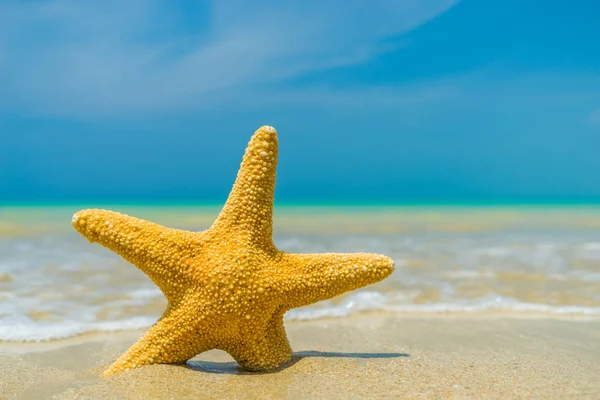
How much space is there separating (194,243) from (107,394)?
1024mm

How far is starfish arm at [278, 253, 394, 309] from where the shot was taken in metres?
3.57

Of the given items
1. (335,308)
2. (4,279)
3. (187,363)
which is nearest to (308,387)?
(187,363)

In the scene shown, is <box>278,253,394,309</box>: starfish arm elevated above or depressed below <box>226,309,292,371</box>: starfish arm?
above

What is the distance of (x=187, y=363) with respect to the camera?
3.88 m

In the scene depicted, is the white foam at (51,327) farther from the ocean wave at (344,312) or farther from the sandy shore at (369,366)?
the sandy shore at (369,366)

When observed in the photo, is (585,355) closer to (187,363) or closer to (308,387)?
(308,387)

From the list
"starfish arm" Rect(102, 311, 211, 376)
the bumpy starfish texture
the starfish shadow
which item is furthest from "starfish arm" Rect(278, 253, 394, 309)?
"starfish arm" Rect(102, 311, 211, 376)

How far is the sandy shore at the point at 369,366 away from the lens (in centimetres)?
326

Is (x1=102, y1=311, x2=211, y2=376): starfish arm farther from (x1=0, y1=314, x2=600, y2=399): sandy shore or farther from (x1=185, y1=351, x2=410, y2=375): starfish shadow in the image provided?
(x1=185, y1=351, x2=410, y2=375): starfish shadow

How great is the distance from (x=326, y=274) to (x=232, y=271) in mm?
630

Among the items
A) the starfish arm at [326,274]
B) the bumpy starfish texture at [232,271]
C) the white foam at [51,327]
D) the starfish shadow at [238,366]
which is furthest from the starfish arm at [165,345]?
the white foam at [51,327]

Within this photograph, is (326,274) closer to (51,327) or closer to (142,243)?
(142,243)

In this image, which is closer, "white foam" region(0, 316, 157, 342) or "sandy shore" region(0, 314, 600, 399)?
Result: "sandy shore" region(0, 314, 600, 399)

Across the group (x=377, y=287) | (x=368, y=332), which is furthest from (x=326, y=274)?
(x=377, y=287)
